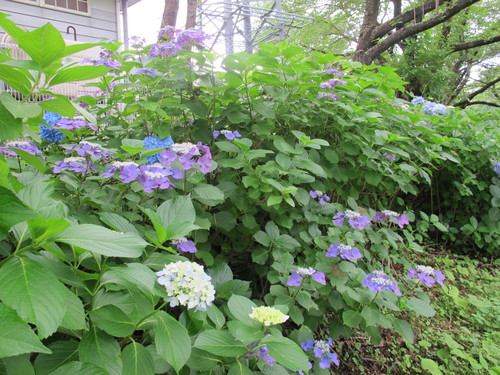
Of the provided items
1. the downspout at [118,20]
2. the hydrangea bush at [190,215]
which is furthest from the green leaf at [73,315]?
the downspout at [118,20]

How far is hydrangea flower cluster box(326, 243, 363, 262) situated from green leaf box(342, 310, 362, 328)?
0.20 m

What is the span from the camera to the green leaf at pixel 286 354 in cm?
65

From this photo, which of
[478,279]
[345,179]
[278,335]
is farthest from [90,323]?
[478,279]

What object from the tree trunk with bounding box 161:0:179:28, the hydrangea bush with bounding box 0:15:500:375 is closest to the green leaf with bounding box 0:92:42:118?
the hydrangea bush with bounding box 0:15:500:375

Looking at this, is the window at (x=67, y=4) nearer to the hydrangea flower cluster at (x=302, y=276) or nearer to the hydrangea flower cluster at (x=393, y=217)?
the hydrangea flower cluster at (x=393, y=217)

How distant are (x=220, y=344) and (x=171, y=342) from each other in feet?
0.48

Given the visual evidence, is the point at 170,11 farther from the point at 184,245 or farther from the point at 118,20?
the point at 184,245

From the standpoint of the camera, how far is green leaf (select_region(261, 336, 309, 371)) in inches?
25.7

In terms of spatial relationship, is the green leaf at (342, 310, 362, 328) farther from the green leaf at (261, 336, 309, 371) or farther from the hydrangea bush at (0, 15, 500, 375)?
the green leaf at (261, 336, 309, 371)

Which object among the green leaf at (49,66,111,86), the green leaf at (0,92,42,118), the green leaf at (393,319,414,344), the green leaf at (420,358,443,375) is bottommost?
the green leaf at (420,358,443,375)

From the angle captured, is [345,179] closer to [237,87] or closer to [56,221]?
[237,87]

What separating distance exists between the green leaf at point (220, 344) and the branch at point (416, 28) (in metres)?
5.96

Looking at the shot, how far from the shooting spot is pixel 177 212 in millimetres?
830

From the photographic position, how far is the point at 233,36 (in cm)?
636
